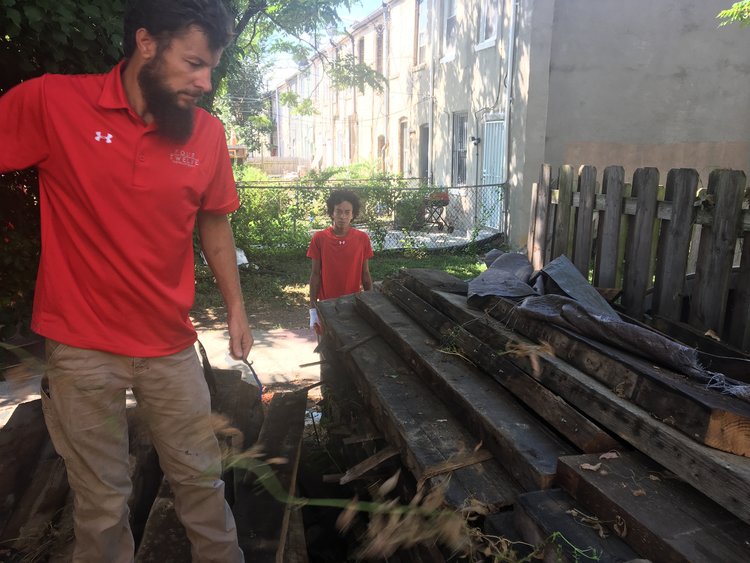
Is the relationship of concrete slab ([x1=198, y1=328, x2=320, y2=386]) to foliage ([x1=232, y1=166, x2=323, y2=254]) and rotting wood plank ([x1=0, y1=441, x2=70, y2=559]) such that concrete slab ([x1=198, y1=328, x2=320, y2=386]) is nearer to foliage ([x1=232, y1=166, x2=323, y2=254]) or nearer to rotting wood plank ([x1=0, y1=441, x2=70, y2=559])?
rotting wood plank ([x1=0, y1=441, x2=70, y2=559])

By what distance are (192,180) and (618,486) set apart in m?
1.76

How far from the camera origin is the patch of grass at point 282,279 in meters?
8.23

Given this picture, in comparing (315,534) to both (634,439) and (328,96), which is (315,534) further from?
(328,96)

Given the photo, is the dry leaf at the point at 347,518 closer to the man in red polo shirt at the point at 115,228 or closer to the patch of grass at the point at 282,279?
A: the man in red polo shirt at the point at 115,228

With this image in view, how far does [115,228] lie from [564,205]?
3.63 meters

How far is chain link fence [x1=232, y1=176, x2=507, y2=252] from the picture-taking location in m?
11.8

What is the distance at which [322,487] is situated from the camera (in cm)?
340

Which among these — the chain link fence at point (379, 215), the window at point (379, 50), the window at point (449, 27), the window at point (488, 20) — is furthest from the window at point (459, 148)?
the window at point (379, 50)

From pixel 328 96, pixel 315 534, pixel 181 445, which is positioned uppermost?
pixel 328 96

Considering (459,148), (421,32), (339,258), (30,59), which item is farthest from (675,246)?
(421,32)

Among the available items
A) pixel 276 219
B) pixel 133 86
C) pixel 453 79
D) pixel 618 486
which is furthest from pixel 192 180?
pixel 453 79

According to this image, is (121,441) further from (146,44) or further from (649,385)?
(649,385)

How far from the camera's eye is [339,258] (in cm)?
518

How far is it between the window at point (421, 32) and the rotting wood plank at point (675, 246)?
16210 millimetres
